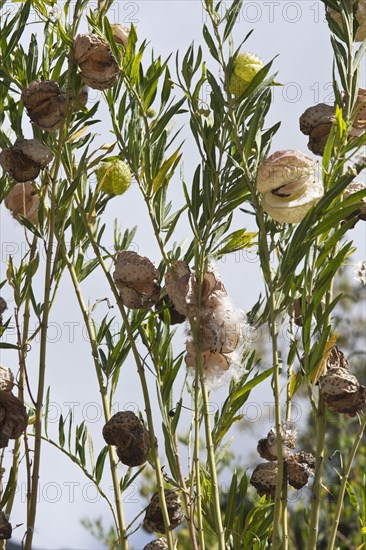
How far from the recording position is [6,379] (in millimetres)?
989

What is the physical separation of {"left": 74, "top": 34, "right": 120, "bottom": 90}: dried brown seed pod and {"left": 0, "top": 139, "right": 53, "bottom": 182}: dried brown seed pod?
9 cm

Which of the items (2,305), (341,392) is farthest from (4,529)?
(341,392)

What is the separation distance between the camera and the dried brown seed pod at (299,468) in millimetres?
963

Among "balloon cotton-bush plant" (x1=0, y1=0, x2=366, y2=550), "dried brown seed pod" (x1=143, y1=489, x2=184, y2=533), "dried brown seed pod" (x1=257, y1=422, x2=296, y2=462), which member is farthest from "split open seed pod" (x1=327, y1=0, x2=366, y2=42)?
"dried brown seed pod" (x1=143, y1=489, x2=184, y2=533)

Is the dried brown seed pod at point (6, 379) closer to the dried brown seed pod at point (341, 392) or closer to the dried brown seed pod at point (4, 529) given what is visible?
the dried brown seed pod at point (4, 529)

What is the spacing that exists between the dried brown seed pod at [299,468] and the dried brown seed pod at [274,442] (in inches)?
1.0

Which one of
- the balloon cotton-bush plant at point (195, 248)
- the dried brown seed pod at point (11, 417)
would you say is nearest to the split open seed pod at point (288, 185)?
the balloon cotton-bush plant at point (195, 248)

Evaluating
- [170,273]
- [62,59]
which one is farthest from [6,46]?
[170,273]

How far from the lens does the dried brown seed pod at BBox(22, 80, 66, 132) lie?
1.01 meters

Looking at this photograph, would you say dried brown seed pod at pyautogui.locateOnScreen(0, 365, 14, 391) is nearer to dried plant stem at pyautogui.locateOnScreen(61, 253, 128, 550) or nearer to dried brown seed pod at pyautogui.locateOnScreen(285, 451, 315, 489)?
dried plant stem at pyautogui.locateOnScreen(61, 253, 128, 550)

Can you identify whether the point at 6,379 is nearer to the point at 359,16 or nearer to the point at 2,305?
the point at 2,305

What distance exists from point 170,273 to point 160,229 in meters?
0.14

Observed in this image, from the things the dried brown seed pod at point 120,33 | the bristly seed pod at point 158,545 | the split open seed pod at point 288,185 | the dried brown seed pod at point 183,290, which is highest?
the dried brown seed pod at point 120,33

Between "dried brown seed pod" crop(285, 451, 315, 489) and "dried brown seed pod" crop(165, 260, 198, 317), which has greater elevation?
"dried brown seed pod" crop(165, 260, 198, 317)
